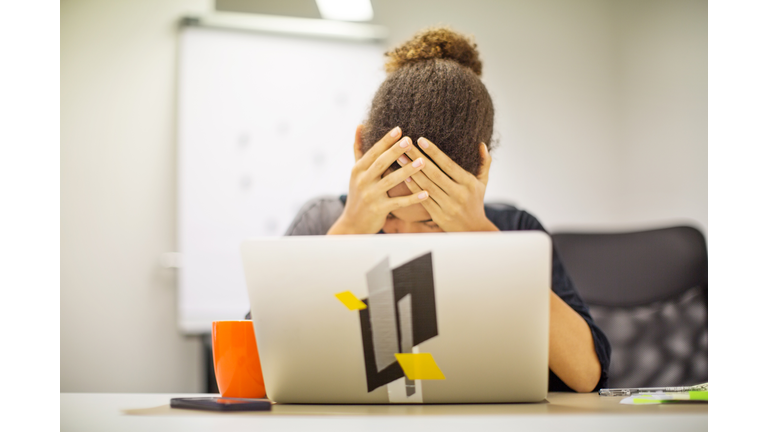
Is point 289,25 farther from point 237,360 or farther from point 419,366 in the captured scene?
point 419,366

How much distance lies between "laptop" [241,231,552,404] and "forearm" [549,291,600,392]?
0.80ft

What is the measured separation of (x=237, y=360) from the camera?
543mm

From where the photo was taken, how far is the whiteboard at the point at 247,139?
1.78 meters

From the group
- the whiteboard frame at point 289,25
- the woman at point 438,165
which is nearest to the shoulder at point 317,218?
the woman at point 438,165

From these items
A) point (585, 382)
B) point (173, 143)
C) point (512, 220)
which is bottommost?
point (585, 382)

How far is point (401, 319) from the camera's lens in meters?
0.43

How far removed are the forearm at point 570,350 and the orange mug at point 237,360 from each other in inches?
14.9

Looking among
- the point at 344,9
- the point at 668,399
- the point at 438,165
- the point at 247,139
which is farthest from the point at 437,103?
the point at 344,9

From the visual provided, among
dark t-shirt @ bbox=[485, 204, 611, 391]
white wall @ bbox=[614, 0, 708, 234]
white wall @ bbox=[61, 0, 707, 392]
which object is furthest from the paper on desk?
white wall @ bbox=[61, 0, 707, 392]

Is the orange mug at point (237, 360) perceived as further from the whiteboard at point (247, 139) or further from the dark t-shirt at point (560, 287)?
the whiteboard at point (247, 139)

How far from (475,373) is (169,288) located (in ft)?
5.18

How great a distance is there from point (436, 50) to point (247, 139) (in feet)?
3.74
